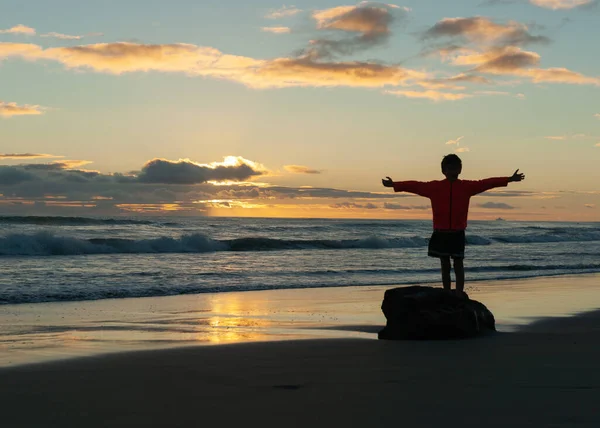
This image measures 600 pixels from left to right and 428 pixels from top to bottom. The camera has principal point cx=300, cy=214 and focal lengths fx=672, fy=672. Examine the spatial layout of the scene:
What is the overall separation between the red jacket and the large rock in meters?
0.85

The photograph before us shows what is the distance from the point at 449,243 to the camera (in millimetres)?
8148

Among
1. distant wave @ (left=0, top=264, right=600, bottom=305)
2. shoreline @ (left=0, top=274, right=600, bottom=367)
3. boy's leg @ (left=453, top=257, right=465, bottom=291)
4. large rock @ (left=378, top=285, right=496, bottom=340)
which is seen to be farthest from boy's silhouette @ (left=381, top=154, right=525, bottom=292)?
distant wave @ (left=0, top=264, right=600, bottom=305)

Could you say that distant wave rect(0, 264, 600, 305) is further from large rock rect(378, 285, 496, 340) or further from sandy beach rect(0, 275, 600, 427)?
large rock rect(378, 285, 496, 340)

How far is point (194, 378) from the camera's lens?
547 cm

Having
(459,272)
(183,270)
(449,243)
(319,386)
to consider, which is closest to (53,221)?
(183,270)

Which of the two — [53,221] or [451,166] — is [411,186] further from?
[53,221]

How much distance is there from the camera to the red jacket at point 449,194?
26.3 ft

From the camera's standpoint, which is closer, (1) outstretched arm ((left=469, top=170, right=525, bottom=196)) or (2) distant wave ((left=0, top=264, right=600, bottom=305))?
(1) outstretched arm ((left=469, top=170, right=525, bottom=196))

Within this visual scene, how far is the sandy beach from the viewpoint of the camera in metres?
4.19

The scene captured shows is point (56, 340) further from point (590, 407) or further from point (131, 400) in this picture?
point (590, 407)

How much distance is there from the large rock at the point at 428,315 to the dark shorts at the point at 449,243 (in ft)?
1.54

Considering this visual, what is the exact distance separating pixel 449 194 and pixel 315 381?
3.59 metres

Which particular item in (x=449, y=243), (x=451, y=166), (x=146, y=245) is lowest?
(x=146, y=245)

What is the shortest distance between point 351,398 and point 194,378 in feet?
4.85
